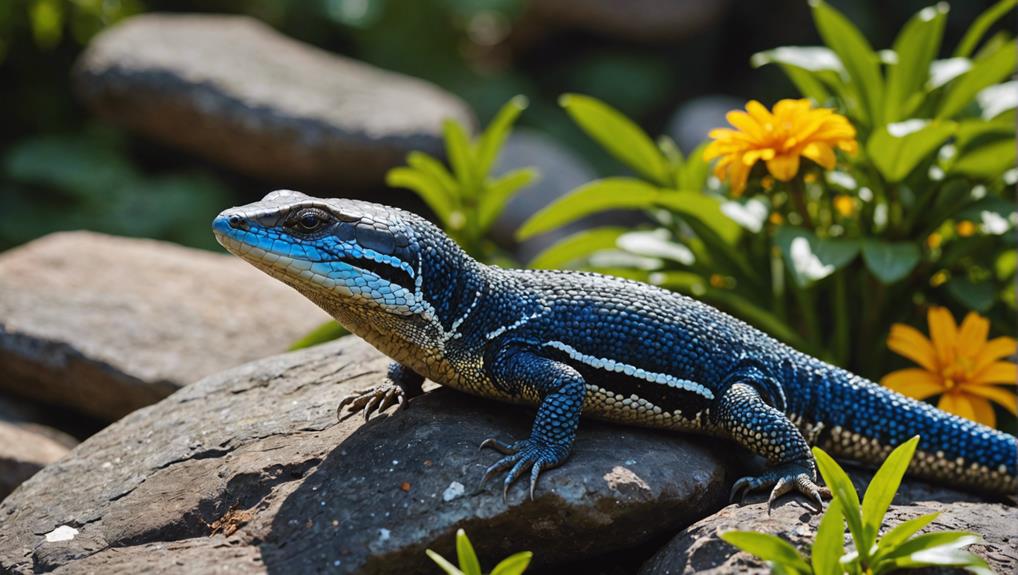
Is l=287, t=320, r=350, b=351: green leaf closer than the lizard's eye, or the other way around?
the lizard's eye

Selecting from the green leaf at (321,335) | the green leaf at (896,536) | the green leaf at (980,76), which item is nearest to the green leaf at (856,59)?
the green leaf at (980,76)

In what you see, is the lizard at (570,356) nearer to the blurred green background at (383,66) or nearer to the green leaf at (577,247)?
the green leaf at (577,247)

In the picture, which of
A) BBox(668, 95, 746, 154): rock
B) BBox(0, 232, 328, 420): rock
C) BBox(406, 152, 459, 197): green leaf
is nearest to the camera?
BBox(0, 232, 328, 420): rock

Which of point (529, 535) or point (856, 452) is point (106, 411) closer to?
point (529, 535)

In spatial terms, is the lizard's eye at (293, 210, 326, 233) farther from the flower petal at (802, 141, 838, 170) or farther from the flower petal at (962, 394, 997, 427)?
the flower petal at (962, 394, 997, 427)

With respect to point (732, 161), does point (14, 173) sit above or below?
below

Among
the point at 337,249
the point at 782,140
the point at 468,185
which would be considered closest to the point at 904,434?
the point at 782,140

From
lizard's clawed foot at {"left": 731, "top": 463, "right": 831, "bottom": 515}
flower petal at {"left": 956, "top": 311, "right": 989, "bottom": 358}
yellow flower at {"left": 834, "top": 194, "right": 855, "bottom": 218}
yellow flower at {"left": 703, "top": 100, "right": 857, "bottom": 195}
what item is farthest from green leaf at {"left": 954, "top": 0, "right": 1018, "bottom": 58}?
lizard's clawed foot at {"left": 731, "top": 463, "right": 831, "bottom": 515}

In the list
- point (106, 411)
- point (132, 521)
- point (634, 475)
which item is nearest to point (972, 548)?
point (634, 475)
